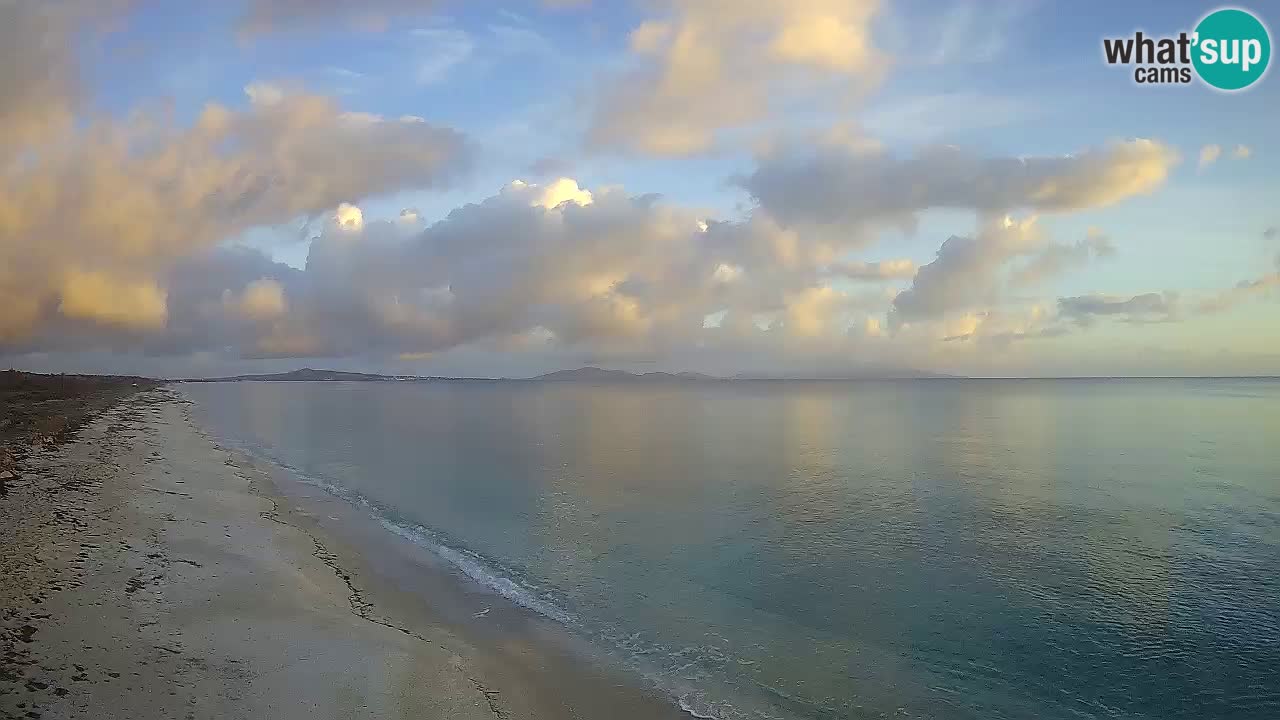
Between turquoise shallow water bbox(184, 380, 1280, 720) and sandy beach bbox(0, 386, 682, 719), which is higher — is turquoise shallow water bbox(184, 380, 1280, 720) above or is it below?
below

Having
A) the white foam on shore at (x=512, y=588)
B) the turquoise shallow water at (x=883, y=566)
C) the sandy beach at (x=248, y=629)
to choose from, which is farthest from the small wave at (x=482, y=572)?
the sandy beach at (x=248, y=629)

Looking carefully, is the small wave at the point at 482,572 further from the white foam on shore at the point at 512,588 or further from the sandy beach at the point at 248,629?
the sandy beach at the point at 248,629

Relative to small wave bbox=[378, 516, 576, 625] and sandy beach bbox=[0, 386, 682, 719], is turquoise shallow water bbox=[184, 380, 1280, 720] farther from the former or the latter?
sandy beach bbox=[0, 386, 682, 719]

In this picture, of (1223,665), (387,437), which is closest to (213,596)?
(1223,665)

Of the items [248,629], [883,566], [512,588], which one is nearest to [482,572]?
[512,588]

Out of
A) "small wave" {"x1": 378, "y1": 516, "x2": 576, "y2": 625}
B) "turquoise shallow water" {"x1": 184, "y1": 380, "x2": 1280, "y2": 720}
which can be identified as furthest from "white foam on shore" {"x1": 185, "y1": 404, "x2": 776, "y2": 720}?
"turquoise shallow water" {"x1": 184, "y1": 380, "x2": 1280, "y2": 720}

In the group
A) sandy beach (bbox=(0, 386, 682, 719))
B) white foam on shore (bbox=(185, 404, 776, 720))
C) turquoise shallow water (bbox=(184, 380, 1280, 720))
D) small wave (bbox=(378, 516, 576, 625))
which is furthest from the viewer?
small wave (bbox=(378, 516, 576, 625))
